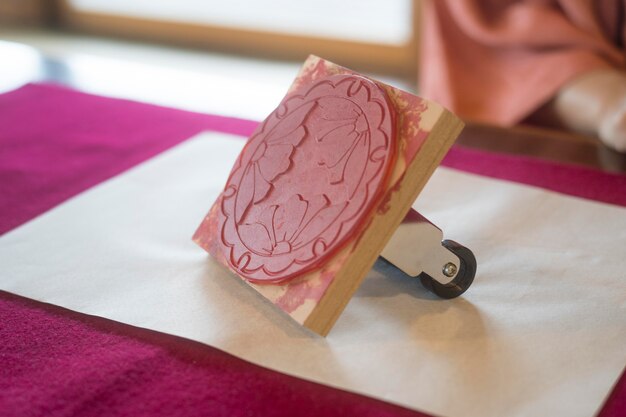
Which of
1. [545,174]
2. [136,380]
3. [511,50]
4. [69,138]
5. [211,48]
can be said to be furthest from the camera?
[211,48]

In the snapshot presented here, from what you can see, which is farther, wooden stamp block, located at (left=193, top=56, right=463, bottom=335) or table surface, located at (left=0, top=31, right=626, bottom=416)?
table surface, located at (left=0, top=31, right=626, bottom=416)

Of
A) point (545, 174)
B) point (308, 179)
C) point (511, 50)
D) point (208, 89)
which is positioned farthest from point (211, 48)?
point (308, 179)

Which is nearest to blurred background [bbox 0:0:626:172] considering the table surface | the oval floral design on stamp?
the table surface

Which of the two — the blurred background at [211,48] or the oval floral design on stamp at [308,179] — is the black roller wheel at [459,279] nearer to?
the oval floral design on stamp at [308,179]

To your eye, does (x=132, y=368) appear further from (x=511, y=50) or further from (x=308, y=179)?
(x=511, y=50)

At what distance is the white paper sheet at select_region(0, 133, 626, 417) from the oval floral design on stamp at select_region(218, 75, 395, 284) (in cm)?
4

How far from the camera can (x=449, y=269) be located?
49 cm

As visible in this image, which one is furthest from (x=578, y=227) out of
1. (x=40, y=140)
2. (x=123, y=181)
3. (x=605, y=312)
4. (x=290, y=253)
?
(x=40, y=140)

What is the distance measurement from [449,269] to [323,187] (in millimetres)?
89

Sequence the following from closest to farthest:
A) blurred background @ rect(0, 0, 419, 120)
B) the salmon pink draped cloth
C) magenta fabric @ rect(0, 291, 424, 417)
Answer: magenta fabric @ rect(0, 291, 424, 417), the salmon pink draped cloth, blurred background @ rect(0, 0, 419, 120)

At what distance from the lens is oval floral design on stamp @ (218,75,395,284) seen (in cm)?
46

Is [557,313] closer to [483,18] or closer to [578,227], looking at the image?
[578,227]

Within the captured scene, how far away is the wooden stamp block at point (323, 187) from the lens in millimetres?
450

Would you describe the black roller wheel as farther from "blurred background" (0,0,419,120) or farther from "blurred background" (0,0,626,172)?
"blurred background" (0,0,419,120)
